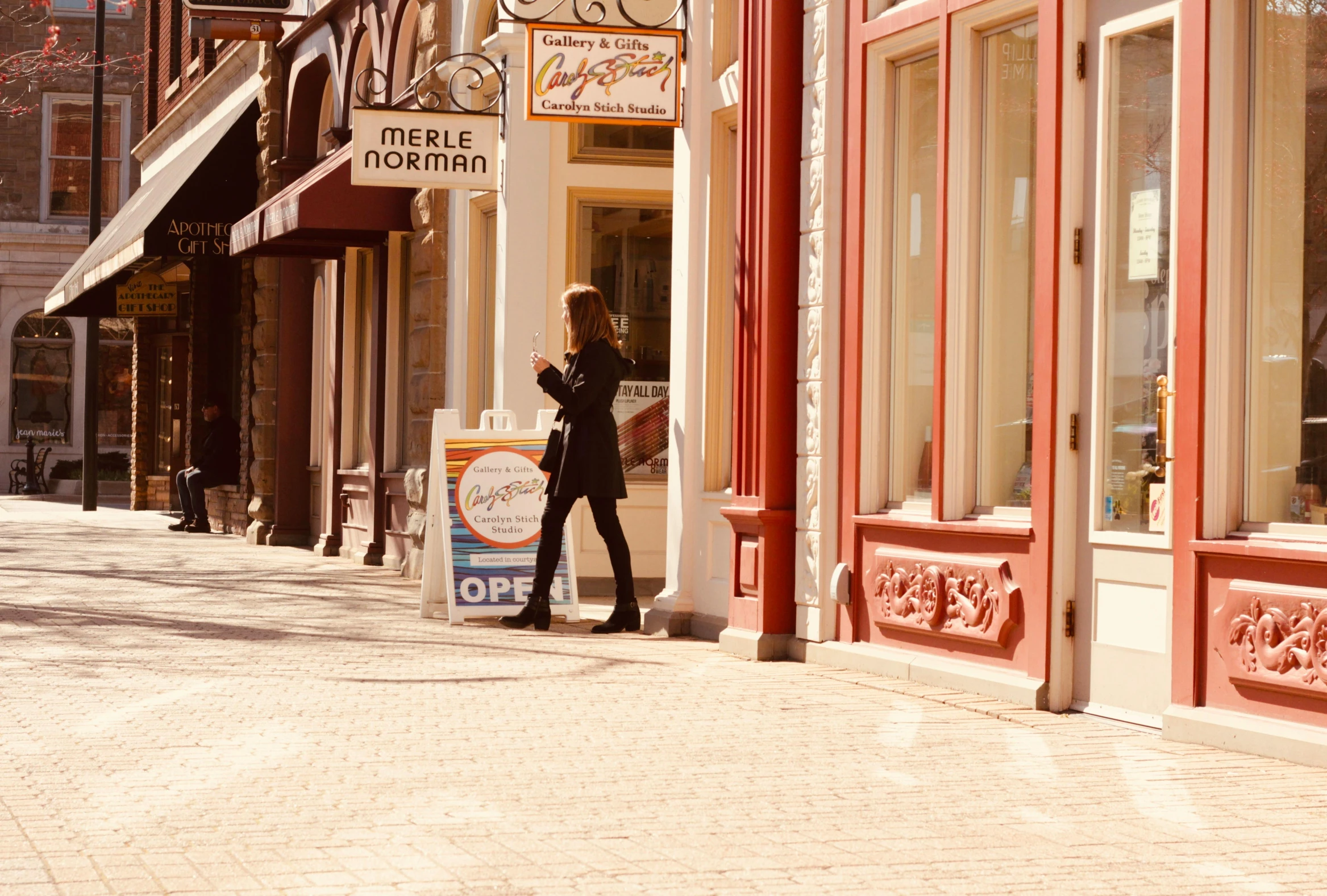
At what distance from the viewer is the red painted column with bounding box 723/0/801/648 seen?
9.51m

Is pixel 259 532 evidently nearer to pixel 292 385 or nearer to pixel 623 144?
pixel 292 385

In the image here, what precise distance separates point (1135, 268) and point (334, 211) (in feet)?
27.7

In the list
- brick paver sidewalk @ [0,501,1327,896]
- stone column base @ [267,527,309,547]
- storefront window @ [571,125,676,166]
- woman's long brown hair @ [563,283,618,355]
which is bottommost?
stone column base @ [267,527,309,547]

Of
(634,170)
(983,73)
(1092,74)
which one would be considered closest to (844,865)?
(1092,74)

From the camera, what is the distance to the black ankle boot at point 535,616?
1048cm

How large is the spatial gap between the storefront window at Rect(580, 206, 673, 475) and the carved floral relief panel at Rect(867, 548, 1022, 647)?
3799mm

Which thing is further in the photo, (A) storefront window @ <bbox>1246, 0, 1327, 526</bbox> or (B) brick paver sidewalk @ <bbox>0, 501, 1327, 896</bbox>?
(A) storefront window @ <bbox>1246, 0, 1327, 526</bbox>

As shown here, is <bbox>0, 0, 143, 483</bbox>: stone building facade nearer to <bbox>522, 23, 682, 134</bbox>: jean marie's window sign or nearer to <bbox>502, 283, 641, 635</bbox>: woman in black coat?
<bbox>522, 23, 682, 134</bbox>: jean marie's window sign

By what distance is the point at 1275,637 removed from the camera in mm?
6516

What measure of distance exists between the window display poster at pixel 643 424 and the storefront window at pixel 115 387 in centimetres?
2707

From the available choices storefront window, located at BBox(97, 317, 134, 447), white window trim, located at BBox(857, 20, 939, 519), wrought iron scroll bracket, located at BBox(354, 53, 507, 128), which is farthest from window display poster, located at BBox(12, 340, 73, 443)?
white window trim, located at BBox(857, 20, 939, 519)

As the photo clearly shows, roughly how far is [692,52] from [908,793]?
585cm

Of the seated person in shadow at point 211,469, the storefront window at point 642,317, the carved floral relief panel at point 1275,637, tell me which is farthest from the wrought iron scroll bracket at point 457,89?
the seated person in shadow at point 211,469

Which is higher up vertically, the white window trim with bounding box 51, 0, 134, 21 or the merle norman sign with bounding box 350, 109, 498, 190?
the white window trim with bounding box 51, 0, 134, 21
